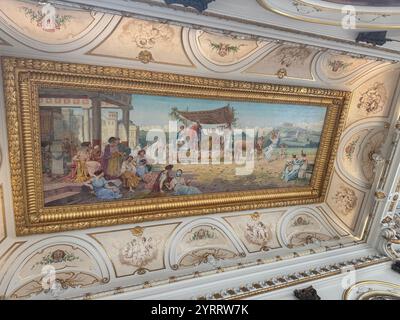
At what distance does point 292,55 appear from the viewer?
6004mm

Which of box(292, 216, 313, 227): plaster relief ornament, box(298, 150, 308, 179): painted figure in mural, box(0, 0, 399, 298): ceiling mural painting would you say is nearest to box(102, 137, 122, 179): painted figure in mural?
box(0, 0, 399, 298): ceiling mural painting

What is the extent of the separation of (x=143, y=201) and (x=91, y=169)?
122 cm

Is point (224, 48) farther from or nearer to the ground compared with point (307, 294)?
farther from the ground

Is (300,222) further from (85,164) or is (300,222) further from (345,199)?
(85,164)

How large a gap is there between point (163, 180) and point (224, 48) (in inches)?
112

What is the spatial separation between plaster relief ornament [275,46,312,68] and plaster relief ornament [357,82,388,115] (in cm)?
211

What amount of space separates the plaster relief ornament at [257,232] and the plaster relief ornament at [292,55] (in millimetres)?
3488

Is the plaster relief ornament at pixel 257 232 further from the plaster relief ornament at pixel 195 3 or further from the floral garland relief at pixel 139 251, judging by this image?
the plaster relief ornament at pixel 195 3

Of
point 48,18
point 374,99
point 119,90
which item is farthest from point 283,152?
point 48,18

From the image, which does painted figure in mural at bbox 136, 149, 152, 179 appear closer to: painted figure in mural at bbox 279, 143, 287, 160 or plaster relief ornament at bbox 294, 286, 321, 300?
painted figure in mural at bbox 279, 143, 287, 160

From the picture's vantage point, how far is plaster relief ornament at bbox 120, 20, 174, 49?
4.76 m

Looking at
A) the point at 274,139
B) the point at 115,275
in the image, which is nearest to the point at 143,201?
the point at 115,275

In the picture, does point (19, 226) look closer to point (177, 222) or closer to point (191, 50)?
point (177, 222)

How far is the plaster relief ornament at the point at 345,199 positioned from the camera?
26.0 feet
